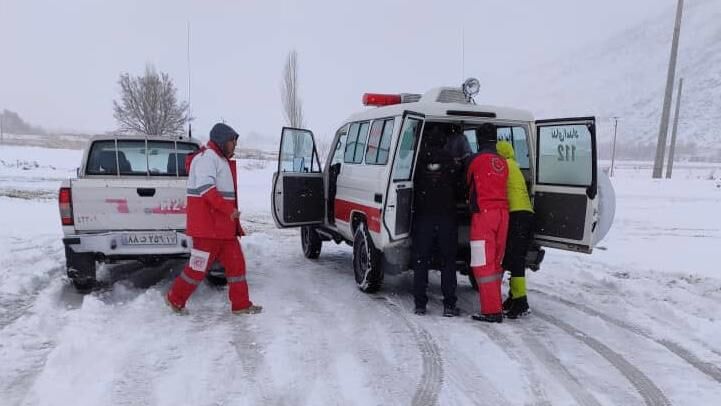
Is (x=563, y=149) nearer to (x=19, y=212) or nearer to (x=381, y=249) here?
(x=381, y=249)

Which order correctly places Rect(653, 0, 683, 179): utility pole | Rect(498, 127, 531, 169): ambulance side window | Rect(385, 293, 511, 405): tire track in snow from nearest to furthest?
Rect(385, 293, 511, 405): tire track in snow
Rect(498, 127, 531, 169): ambulance side window
Rect(653, 0, 683, 179): utility pole

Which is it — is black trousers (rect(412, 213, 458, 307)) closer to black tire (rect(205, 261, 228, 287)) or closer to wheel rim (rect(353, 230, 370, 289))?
wheel rim (rect(353, 230, 370, 289))

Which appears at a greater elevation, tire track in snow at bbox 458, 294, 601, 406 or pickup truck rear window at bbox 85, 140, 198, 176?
pickup truck rear window at bbox 85, 140, 198, 176

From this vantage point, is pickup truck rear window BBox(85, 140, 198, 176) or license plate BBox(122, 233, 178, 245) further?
pickup truck rear window BBox(85, 140, 198, 176)

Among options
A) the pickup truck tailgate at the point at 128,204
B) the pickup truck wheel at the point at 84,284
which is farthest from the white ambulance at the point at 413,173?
the pickup truck wheel at the point at 84,284

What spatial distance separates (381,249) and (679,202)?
1442 cm

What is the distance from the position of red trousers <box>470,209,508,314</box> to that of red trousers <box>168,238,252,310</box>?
2.26 m

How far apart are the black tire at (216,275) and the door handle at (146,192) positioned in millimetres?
999

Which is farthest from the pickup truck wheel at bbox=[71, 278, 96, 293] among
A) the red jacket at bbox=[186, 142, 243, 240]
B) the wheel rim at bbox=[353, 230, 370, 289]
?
the wheel rim at bbox=[353, 230, 370, 289]

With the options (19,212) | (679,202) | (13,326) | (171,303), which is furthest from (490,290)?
(679,202)

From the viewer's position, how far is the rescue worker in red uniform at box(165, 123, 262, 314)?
195 inches

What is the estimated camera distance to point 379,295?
615 centimetres

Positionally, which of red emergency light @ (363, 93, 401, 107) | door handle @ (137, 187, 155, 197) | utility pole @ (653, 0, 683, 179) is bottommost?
door handle @ (137, 187, 155, 197)

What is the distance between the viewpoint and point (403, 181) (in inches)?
216
